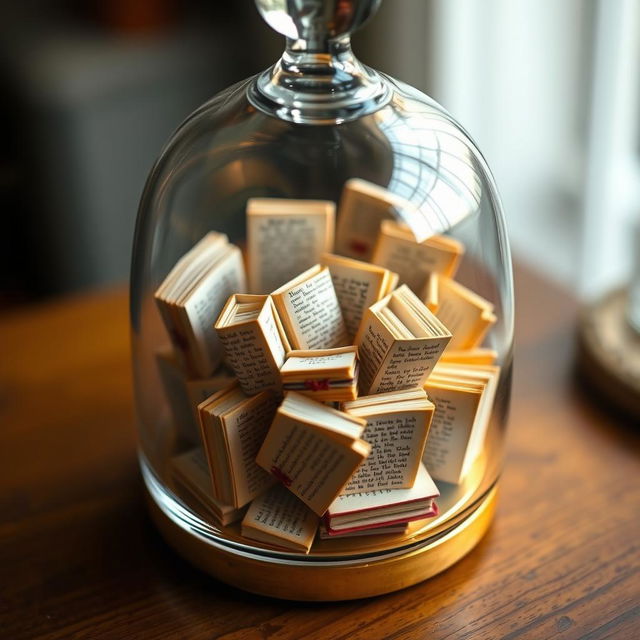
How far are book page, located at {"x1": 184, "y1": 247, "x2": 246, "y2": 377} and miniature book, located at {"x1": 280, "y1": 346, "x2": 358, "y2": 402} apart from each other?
0.09 meters

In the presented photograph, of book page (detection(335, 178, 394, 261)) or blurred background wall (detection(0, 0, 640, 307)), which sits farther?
blurred background wall (detection(0, 0, 640, 307))

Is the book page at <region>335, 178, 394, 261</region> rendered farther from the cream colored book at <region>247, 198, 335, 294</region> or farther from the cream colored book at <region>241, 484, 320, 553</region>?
the cream colored book at <region>241, 484, 320, 553</region>

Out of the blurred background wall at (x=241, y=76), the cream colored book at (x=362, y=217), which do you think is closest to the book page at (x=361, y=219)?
the cream colored book at (x=362, y=217)

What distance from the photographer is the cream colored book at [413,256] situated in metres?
0.65

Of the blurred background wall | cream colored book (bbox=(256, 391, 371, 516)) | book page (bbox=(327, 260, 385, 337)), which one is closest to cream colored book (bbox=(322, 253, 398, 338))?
book page (bbox=(327, 260, 385, 337))

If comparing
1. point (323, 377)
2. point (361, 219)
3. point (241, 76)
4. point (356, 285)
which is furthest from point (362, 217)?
point (241, 76)

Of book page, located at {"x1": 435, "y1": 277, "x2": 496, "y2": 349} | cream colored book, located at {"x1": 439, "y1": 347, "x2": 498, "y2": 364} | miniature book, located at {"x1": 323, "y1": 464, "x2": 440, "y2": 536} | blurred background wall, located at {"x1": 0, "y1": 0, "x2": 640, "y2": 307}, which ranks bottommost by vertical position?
blurred background wall, located at {"x1": 0, "y1": 0, "x2": 640, "y2": 307}

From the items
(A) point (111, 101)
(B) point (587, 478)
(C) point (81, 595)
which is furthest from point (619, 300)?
(A) point (111, 101)

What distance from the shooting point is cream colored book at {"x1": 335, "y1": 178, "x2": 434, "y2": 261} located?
2.23ft

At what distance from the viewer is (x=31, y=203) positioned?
1.80 meters

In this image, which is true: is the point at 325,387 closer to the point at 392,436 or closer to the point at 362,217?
the point at 392,436

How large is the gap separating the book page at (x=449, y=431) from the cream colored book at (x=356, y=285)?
68mm

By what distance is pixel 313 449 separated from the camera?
517mm

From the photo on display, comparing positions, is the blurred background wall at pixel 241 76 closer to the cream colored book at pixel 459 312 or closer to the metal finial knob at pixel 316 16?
the cream colored book at pixel 459 312
